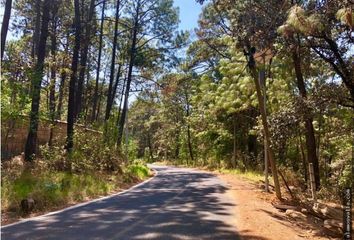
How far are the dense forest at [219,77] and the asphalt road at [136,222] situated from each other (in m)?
4.40

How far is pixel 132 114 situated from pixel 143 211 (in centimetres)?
6717

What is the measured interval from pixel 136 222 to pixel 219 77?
1239 inches

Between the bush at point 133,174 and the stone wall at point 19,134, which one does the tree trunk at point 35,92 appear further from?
the bush at point 133,174

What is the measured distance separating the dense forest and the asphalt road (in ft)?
14.4

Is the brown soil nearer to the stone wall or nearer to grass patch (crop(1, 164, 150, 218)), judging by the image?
grass patch (crop(1, 164, 150, 218))

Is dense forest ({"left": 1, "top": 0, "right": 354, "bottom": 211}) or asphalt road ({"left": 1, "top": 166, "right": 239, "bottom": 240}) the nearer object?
asphalt road ({"left": 1, "top": 166, "right": 239, "bottom": 240})

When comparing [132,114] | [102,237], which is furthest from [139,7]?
[132,114]

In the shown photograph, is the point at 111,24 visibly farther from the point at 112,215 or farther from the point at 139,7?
the point at 112,215

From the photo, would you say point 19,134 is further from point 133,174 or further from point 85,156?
point 133,174

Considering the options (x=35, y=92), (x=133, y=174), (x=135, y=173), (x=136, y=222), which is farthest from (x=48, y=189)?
(x=135, y=173)

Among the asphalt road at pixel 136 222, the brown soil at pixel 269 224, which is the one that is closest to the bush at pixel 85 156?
the asphalt road at pixel 136 222

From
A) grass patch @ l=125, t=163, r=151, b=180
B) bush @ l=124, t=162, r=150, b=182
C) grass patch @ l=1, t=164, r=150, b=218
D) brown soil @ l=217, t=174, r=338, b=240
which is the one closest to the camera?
brown soil @ l=217, t=174, r=338, b=240

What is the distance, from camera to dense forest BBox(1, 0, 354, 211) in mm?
15188

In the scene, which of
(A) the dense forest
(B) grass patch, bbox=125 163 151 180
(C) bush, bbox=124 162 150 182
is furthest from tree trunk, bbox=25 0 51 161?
(B) grass patch, bbox=125 163 151 180
